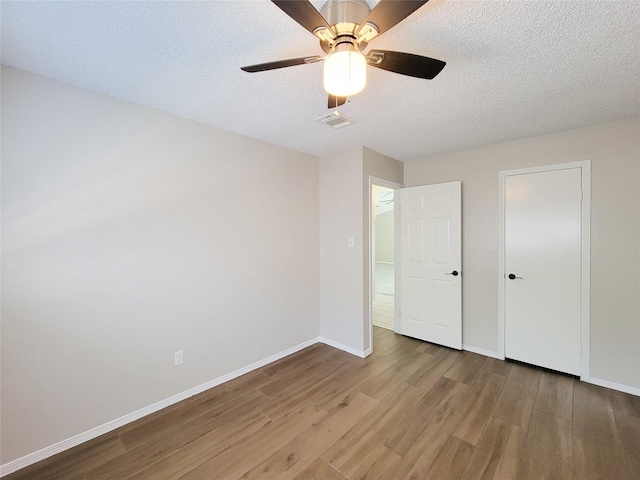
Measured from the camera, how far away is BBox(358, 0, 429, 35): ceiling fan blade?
3.23ft

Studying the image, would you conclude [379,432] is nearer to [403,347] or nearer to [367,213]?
[403,347]

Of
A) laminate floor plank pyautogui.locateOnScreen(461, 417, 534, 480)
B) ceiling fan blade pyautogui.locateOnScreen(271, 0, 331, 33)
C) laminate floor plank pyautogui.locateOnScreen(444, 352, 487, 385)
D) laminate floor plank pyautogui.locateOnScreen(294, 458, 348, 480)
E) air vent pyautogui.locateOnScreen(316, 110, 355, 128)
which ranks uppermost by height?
air vent pyautogui.locateOnScreen(316, 110, 355, 128)

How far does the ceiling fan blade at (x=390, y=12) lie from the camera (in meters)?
0.99

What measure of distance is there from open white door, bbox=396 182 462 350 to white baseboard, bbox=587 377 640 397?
1.16m

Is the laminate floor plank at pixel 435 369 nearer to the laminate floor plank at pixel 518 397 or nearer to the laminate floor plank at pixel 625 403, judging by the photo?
the laminate floor plank at pixel 518 397

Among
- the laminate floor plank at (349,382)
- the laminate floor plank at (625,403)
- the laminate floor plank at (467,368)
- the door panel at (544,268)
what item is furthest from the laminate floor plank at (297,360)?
the laminate floor plank at (625,403)

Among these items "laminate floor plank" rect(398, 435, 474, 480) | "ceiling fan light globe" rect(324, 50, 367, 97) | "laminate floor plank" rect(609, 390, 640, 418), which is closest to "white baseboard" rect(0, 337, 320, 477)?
"laminate floor plank" rect(398, 435, 474, 480)

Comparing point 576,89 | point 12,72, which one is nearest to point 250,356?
point 12,72

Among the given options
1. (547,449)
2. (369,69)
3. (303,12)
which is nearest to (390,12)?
(303,12)

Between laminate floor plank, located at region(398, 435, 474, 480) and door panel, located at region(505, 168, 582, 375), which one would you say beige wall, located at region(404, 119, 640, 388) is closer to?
door panel, located at region(505, 168, 582, 375)

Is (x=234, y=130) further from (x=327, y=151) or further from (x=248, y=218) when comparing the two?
(x=327, y=151)

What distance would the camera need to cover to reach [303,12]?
1033mm

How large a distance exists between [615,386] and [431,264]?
1912 millimetres

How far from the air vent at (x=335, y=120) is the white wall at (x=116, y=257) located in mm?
837
